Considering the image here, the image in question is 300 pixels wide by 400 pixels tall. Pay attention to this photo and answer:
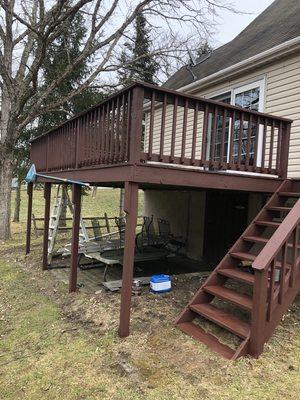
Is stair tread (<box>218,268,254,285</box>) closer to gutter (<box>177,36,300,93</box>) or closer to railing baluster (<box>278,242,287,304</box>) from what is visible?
railing baluster (<box>278,242,287,304</box>)

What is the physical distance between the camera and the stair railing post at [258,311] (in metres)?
3.52

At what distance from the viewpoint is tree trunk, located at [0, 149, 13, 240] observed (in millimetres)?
11977

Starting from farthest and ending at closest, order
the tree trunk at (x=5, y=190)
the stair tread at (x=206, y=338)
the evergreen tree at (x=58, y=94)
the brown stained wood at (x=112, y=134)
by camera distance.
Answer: the evergreen tree at (x=58, y=94) → the tree trunk at (x=5, y=190) → the brown stained wood at (x=112, y=134) → the stair tread at (x=206, y=338)

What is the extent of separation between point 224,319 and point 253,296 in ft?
2.12

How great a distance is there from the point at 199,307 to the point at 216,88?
6.03 m

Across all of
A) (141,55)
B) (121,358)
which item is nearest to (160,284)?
(121,358)

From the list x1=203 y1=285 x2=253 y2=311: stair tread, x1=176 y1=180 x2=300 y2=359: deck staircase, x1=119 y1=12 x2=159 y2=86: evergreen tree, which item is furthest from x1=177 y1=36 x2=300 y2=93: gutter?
x1=119 y1=12 x2=159 y2=86: evergreen tree

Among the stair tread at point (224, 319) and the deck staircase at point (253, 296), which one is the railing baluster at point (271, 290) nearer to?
the deck staircase at point (253, 296)

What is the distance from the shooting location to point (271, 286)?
365cm

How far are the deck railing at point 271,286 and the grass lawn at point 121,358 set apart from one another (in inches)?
12.0

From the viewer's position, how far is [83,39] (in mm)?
15672

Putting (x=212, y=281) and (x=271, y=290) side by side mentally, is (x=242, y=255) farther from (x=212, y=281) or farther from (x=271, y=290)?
(x=271, y=290)

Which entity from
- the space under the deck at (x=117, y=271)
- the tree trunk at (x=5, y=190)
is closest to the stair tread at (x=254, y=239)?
the space under the deck at (x=117, y=271)

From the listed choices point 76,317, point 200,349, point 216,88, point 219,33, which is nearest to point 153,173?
point 200,349
